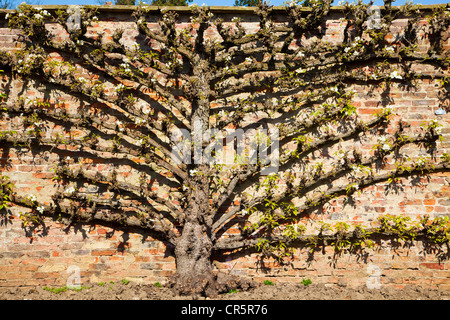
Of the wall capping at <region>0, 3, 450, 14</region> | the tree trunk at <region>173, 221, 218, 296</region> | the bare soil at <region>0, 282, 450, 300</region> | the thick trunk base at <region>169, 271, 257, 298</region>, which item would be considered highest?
the wall capping at <region>0, 3, 450, 14</region>

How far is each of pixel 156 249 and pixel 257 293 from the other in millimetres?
1107

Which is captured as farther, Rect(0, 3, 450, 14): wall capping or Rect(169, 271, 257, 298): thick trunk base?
Rect(0, 3, 450, 14): wall capping

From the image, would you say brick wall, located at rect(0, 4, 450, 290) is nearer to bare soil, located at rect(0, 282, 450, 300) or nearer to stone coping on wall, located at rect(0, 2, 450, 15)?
stone coping on wall, located at rect(0, 2, 450, 15)

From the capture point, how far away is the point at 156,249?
3.76 meters

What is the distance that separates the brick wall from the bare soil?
0.40 ft

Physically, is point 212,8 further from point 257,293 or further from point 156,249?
point 257,293

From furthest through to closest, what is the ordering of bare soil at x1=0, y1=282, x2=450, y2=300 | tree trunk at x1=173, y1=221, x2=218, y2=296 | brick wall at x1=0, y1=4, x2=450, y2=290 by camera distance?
brick wall at x1=0, y1=4, x2=450, y2=290 < tree trunk at x1=173, y1=221, x2=218, y2=296 < bare soil at x1=0, y1=282, x2=450, y2=300

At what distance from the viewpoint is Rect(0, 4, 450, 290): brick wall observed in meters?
3.73

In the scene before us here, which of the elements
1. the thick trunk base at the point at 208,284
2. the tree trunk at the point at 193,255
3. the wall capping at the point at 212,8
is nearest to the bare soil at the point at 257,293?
the thick trunk base at the point at 208,284

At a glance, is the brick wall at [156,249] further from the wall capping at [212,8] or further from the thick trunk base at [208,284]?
the thick trunk base at [208,284]

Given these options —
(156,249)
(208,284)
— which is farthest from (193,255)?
(156,249)

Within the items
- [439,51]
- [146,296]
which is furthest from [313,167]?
[146,296]

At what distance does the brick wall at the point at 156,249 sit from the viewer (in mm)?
3730

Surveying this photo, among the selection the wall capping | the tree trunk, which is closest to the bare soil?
the tree trunk
